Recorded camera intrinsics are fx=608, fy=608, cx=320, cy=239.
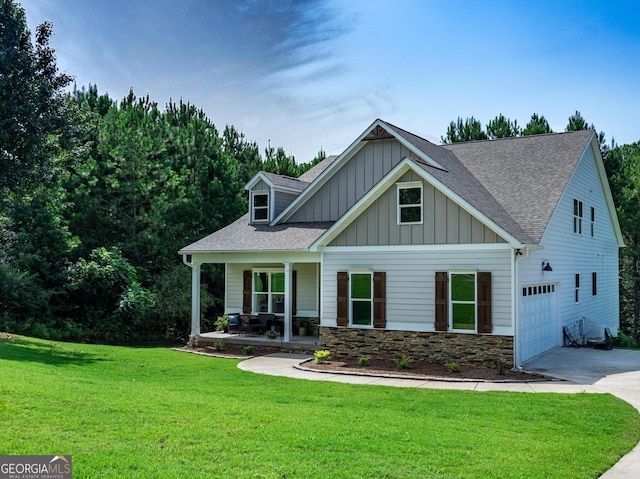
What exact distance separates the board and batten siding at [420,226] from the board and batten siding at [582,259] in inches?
64.8

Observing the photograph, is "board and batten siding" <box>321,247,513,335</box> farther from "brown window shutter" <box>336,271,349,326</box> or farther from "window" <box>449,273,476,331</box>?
"window" <box>449,273,476,331</box>

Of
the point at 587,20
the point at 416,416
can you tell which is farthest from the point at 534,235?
the point at 416,416

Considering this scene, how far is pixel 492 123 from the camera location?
35.8 m

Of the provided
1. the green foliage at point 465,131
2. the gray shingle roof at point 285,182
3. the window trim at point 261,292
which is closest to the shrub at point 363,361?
the window trim at point 261,292

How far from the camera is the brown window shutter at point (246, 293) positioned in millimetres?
22938

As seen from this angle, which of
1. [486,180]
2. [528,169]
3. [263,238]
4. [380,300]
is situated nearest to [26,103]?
[263,238]

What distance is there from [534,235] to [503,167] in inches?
198

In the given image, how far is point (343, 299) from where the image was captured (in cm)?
1775

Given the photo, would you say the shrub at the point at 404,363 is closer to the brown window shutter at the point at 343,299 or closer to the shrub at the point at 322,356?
the shrub at the point at 322,356

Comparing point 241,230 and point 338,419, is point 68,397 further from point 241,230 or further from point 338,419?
point 241,230

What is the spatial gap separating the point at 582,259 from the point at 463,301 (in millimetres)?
8987

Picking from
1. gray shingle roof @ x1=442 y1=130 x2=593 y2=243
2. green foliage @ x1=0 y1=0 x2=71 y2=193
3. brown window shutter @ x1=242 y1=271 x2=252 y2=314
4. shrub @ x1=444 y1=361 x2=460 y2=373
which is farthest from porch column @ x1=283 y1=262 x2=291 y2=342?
green foliage @ x1=0 y1=0 x2=71 y2=193

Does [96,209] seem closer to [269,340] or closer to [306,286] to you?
[306,286]

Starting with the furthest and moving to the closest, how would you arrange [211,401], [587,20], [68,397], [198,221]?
[198,221]
[587,20]
[211,401]
[68,397]
